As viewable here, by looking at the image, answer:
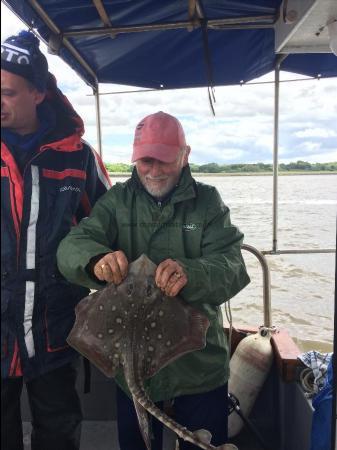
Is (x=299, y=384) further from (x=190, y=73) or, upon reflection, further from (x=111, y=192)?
(x=190, y=73)

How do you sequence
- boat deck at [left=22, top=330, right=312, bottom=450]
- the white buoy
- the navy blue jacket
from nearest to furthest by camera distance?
the navy blue jacket, boat deck at [left=22, top=330, right=312, bottom=450], the white buoy

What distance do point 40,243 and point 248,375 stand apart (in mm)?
2359

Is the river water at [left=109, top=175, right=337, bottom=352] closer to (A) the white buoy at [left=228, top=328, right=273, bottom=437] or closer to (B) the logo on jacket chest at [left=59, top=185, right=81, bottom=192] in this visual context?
(B) the logo on jacket chest at [left=59, top=185, right=81, bottom=192]

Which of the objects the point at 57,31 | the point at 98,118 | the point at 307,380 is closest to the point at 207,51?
the point at 57,31

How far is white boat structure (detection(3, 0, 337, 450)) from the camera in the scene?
119 inches

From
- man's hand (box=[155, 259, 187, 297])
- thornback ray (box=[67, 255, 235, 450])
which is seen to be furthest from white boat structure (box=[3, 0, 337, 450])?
man's hand (box=[155, 259, 187, 297])

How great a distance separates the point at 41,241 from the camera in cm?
209

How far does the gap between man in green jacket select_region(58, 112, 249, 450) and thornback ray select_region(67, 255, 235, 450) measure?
6.5 inches

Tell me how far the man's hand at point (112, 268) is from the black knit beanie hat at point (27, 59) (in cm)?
89

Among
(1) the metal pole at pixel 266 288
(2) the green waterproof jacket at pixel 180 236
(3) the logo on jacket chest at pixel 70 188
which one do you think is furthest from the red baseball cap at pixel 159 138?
(1) the metal pole at pixel 266 288

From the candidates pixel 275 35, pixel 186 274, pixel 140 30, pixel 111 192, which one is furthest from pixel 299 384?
pixel 140 30

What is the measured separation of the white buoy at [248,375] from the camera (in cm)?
355

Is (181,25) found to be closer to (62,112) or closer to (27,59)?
(62,112)

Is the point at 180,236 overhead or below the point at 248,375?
overhead
